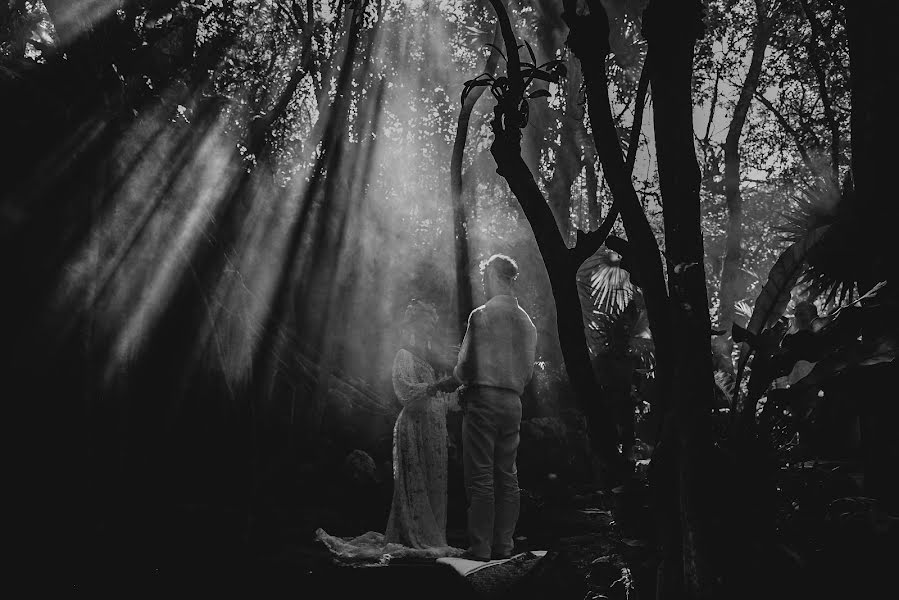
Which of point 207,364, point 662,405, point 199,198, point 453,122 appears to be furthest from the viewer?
point 453,122

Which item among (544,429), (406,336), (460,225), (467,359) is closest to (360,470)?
(544,429)

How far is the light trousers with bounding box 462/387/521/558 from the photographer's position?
5.50 meters

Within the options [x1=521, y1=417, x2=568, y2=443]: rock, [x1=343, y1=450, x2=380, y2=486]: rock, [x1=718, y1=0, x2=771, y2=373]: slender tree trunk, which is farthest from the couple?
[x1=718, y1=0, x2=771, y2=373]: slender tree trunk

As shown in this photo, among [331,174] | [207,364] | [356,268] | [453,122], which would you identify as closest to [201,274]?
[207,364]

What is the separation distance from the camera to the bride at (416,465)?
6816 millimetres

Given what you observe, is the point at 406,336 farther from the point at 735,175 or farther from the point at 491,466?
the point at 735,175

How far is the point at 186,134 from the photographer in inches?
299

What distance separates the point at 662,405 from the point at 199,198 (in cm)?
558

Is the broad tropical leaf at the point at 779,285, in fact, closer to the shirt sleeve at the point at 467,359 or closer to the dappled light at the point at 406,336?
the dappled light at the point at 406,336

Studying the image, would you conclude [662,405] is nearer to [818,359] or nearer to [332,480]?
[818,359]

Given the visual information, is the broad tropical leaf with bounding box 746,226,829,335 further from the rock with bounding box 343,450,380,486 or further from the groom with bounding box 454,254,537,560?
the rock with bounding box 343,450,380,486

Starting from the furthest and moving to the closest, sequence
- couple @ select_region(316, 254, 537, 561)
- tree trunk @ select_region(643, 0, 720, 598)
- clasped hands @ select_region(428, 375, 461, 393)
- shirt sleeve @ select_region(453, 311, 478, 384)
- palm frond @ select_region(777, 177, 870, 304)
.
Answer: clasped hands @ select_region(428, 375, 461, 393) < palm frond @ select_region(777, 177, 870, 304) < shirt sleeve @ select_region(453, 311, 478, 384) < couple @ select_region(316, 254, 537, 561) < tree trunk @ select_region(643, 0, 720, 598)

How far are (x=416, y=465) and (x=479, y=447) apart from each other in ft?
5.23

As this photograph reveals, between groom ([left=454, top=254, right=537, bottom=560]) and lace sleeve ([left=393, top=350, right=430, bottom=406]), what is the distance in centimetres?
136
